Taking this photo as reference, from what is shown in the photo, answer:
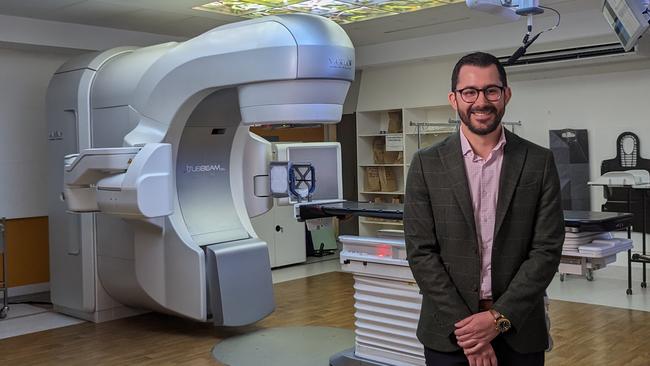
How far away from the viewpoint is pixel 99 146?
530cm

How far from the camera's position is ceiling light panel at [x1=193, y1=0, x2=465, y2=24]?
5895 mm

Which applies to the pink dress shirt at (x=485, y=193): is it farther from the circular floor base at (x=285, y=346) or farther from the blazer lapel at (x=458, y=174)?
the circular floor base at (x=285, y=346)

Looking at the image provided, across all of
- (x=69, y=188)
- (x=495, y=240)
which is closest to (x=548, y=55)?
(x=69, y=188)

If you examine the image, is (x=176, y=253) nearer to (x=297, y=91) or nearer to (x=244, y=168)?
(x=244, y=168)

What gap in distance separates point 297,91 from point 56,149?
8.80 feet

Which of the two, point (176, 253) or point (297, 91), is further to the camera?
point (176, 253)

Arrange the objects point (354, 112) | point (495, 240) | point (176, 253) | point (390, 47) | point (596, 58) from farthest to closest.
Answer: point (354, 112) < point (390, 47) < point (596, 58) < point (176, 253) < point (495, 240)

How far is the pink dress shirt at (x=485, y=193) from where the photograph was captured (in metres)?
1.84

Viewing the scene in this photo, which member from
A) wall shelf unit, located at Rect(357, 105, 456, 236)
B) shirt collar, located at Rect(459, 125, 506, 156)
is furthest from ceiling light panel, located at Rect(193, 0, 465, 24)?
shirt collar, located at Rect(459, 125, 506, 156)

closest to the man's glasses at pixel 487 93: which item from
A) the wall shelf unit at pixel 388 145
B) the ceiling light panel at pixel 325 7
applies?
the ceiling light panel at pixel 325 7

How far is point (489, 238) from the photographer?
1.85 m

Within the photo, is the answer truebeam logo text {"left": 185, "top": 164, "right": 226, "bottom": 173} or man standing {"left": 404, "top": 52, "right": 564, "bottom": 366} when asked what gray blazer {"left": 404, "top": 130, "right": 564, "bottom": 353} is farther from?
truebeam logo text {"left": 185, "top": 164, "right": 226, "bottom": 173}

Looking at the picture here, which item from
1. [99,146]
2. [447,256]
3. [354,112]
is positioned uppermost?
[354,112]

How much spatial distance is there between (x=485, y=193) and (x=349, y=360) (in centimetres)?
228
